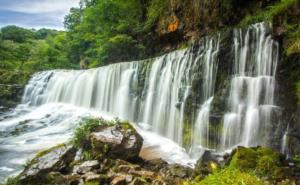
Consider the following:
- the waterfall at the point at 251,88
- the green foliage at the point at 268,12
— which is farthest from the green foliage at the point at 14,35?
the waterfall at the point at 251,88

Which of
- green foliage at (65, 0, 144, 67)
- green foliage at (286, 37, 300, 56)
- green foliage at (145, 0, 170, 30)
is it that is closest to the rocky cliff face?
green foliage at (145, 0, 170, 30)

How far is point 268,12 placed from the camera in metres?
13.3

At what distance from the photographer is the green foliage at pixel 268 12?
1155 cm

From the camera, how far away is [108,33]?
81.7ft

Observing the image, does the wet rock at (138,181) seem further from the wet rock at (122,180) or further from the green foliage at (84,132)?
the green foliage at (84,132)

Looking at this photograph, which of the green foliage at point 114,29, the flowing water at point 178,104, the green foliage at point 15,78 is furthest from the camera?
the green foliage at point 15,78

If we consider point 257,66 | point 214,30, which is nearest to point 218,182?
point 257,66

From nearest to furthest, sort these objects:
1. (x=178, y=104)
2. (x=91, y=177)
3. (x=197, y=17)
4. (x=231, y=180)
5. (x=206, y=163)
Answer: (x=231, y=180) → (x=91, y=177) → (x=206, y=163) → (x=178, y=104) → (x=197, y=17)

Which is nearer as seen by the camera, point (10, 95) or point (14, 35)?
point (10, 95)

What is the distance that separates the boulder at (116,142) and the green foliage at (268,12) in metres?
6.15

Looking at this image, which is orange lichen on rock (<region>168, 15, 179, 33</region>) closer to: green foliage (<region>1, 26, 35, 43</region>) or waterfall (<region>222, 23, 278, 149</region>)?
waterfall (<region>222, 23, 278, 149</region>)

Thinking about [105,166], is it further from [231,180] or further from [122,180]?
[231,180]

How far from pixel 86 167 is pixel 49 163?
92cm

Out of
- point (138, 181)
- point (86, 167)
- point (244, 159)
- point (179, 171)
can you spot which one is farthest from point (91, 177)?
point (244, 159)
